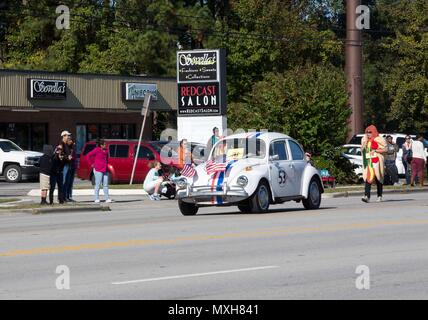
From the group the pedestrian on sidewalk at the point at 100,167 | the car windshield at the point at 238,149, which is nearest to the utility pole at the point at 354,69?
the pedestrian on sidewalk at the point at 100,167

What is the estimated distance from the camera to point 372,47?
8588cm

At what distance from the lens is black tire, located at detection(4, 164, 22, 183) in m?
46.0

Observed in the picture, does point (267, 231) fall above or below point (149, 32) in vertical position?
below

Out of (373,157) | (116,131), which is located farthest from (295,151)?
(116,131)

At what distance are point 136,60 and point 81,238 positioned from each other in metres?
49.8

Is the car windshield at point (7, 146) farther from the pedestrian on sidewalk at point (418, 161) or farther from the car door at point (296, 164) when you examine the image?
the car door at point (296, 164)

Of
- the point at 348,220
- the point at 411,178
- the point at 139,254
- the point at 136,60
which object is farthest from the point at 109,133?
the point at 139,254

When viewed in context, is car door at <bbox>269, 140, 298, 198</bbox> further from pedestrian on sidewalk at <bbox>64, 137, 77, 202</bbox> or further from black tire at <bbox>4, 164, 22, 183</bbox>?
black tire at <bbox>4, 164, 22, 183</bbox>

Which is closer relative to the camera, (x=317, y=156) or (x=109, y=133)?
(x=317, y=156)

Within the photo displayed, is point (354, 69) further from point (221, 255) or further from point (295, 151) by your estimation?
point (221, 255)

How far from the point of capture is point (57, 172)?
28641 mm

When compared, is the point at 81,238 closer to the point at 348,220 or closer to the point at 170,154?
the point at 348,220

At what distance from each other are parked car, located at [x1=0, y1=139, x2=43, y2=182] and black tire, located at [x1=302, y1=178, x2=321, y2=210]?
22.6 meters
